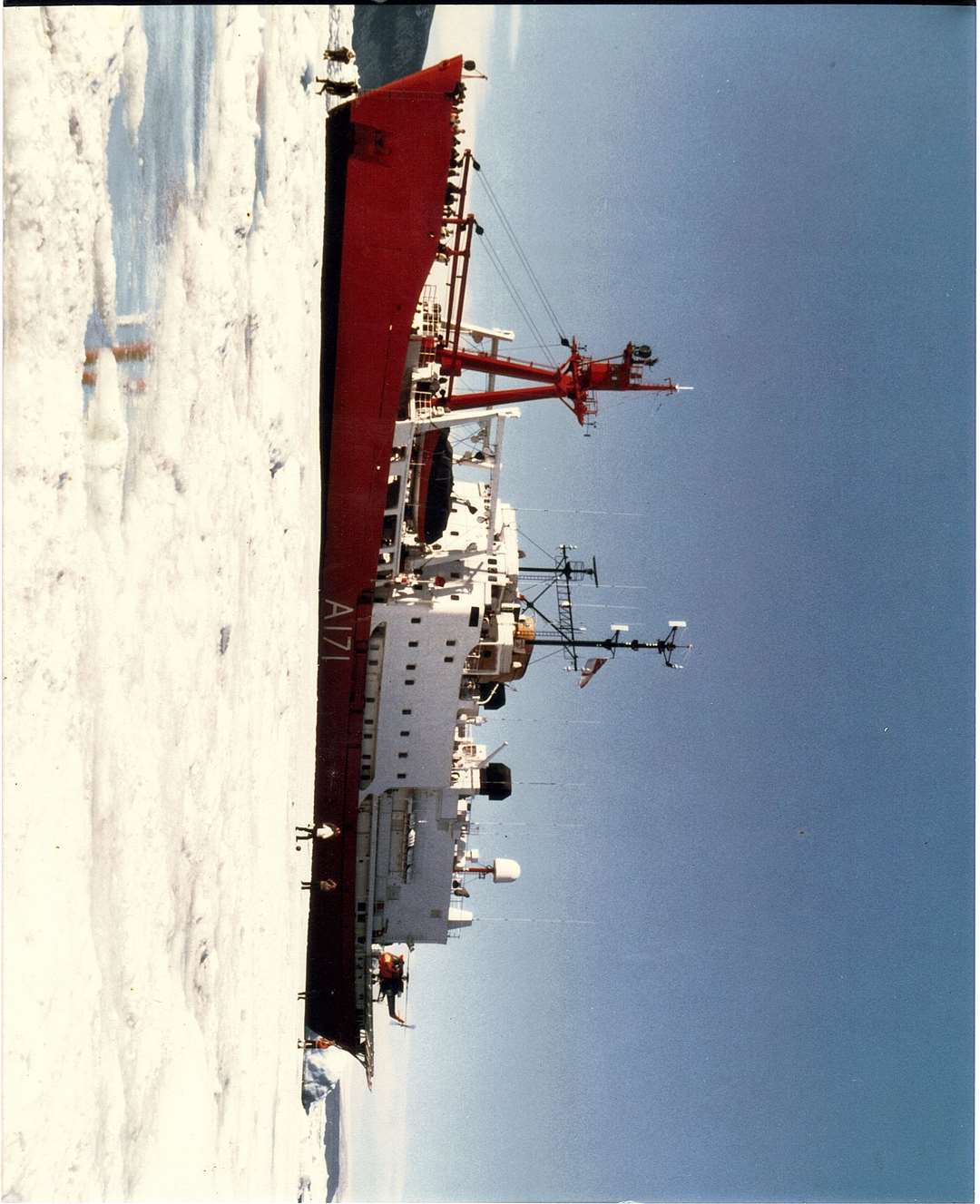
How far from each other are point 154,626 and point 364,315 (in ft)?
27.8

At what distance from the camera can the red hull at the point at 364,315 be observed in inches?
589

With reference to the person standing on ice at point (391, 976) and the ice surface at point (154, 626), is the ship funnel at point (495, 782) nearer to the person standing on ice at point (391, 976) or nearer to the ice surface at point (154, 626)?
the person standing on ice at point (391, 976)

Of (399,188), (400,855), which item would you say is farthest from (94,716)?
(400,855)

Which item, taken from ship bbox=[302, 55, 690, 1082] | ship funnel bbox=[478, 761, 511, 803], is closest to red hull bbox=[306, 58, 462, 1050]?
ship bbox=[302, 55, 690, 1082]

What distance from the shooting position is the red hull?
1495cm

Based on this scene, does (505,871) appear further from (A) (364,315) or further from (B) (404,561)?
(A) (364,315)

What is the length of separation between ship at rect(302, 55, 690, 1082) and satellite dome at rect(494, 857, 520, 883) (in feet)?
0.14

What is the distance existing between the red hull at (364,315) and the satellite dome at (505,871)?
17.7ft

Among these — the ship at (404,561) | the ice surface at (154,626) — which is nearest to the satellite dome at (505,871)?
the ship at (404,561)

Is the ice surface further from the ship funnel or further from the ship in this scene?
the ship funnel

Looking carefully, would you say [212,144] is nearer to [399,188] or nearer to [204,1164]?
[399,188]

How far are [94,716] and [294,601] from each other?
631 cm

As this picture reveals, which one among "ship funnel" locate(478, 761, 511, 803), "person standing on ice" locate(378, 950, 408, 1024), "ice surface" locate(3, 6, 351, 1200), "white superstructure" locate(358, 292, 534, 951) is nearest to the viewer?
"ice surface" locate(3, 6, 351, 1200)

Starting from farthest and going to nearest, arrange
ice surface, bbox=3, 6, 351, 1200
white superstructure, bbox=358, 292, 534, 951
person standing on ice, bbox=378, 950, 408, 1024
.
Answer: person standing on ice, bbox=378, 950, 408, 1024 < white superstructure, bbox=358, 292, 534, 951 < ice surface, bbox=3, 6, 351, 1200
